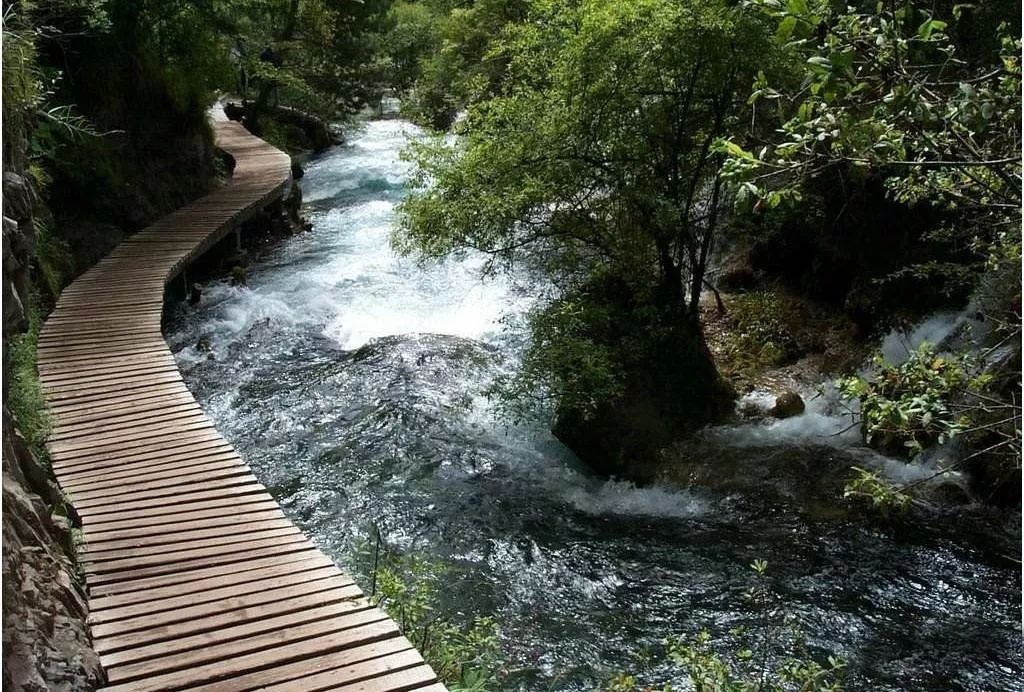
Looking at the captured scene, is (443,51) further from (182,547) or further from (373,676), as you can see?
(373,676)

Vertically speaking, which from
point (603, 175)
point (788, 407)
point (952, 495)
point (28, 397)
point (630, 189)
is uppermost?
point (603, 175)

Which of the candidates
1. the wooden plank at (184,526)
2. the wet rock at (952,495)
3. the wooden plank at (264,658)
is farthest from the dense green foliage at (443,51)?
the wooden plank at (264,658)

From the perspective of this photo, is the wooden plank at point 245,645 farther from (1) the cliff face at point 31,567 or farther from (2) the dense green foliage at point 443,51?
(2) the dense green foliage at point 443,51

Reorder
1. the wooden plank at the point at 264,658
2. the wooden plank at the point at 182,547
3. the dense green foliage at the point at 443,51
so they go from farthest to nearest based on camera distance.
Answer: the dense green foliage at the point at 443,51 < the wooden plank at the point at 182,547 < the wooden plank at the point at 264,658

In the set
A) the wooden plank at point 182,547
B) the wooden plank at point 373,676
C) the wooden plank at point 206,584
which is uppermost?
the wooden plank at point 182,547

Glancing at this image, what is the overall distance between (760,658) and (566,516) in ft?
10.1

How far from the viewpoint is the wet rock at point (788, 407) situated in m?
12.0

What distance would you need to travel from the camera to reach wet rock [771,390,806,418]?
12.0 meters

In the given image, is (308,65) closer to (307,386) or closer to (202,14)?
(202,14)

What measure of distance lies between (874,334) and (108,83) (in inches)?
570

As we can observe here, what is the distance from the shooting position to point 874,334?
13.3m

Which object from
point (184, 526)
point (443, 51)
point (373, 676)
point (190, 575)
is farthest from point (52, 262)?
point (443, 51)

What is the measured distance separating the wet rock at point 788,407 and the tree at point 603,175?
1071 millimetres

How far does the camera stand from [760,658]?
746 centimetres
